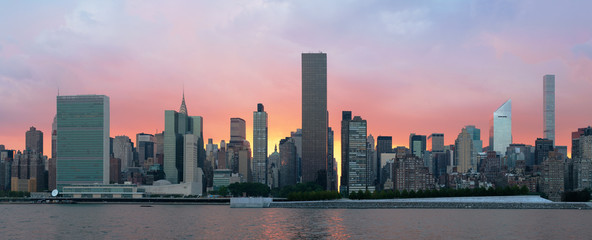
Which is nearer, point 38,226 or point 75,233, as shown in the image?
point 75,233

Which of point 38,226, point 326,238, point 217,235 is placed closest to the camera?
point 326,238

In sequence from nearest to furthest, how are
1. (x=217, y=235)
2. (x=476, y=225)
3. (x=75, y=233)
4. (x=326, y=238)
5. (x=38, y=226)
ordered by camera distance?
1. (x=326, y=238)
2. (x=217, y=235)
3. (x=75, y=233)
4. (x=476, y=225)
5. (x=38, y=226)

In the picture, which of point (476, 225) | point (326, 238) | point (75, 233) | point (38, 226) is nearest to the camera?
point (326, 238)

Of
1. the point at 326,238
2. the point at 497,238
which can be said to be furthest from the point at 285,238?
the point at 497,238

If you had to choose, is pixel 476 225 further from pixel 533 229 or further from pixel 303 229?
pixel 303 229

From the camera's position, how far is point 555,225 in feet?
418

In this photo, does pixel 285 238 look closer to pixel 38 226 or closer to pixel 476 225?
pixel 476 225

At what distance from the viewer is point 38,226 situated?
438 feet

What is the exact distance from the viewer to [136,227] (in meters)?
126

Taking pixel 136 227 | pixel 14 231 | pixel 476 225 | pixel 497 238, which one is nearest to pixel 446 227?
pixel 476 225

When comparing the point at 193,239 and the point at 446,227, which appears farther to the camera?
the point at 446,227

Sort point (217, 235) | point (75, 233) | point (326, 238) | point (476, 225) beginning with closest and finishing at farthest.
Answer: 1. point (326, 238)
2. point (217, 235)
3. point (75, 233)
4. point (476, 225)

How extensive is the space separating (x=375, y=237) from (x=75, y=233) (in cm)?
5209

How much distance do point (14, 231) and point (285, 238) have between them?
179ft
